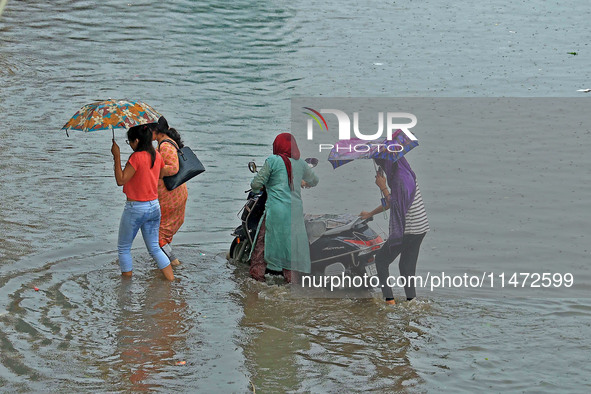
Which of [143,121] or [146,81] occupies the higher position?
[146,81]

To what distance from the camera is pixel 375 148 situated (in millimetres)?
7871

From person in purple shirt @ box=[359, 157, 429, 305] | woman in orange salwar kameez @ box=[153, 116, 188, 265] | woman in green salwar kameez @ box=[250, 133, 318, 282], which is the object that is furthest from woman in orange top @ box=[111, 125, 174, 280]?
person in purple shirt @ box=[359, 157, 429, 305]

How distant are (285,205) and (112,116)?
73.2 inches

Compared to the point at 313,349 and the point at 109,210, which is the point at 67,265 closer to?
the point at 109,210

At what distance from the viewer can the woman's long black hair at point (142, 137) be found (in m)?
8.30

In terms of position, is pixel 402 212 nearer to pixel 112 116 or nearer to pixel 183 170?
pixel 183 170

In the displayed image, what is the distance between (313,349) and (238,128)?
8.02m

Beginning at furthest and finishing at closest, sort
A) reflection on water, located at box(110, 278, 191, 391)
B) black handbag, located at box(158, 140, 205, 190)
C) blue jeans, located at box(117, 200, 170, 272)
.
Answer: black handbag, located at box(158, 140, 205, 190) → blue jeans, located at box(117, 200, 170, 272) → reflection on water, located at box(110, 278, 191, 391)

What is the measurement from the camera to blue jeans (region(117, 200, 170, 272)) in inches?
336

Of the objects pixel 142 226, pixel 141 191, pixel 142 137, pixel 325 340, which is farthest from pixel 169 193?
pixel 325 340

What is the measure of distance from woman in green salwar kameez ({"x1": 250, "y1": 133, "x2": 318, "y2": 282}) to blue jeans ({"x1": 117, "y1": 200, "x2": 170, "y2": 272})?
99cm

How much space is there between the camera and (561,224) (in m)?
10.9

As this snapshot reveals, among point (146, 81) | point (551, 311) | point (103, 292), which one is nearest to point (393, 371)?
point (551, 311)

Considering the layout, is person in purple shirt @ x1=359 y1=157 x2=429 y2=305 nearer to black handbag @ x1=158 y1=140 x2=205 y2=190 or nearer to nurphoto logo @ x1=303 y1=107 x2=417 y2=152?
nurphoto logo @ x1=303 y1=107 x2=417 y2=152
